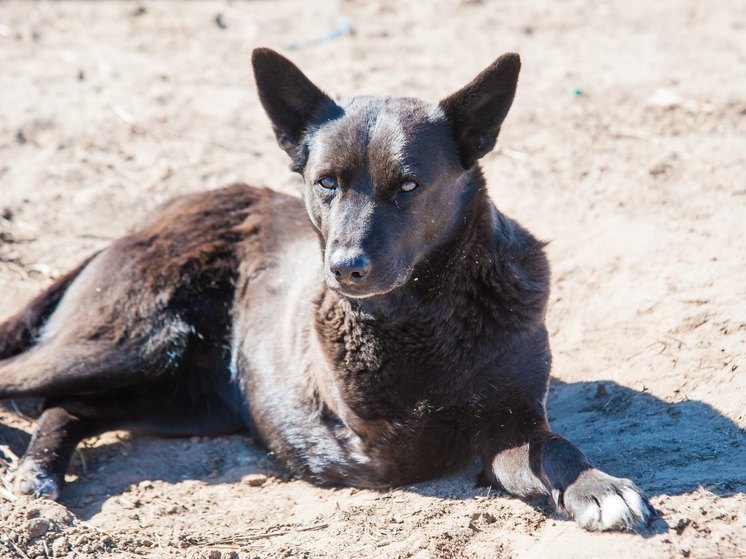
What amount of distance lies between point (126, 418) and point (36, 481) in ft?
2.09

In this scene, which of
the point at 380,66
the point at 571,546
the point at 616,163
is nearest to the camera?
the point at 571,546

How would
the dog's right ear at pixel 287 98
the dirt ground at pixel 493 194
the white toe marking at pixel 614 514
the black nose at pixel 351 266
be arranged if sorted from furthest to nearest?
the dog's right ear at pixel 287 98 < the dirt ground at pixel 493 194 < the black nose at pixel 351 266 < the white toe marking at pixel 614 514

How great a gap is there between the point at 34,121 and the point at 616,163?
14.3ft

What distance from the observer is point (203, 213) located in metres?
5.09

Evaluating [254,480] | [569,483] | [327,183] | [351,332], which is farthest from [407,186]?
[254,480]

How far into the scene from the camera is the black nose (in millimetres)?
3414

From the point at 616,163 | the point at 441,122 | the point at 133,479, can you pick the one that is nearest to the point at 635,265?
the point at 616,163

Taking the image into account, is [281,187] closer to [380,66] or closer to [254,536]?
[380,66]

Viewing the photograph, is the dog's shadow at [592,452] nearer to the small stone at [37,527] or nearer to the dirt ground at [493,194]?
the dirt ground at [493,194]

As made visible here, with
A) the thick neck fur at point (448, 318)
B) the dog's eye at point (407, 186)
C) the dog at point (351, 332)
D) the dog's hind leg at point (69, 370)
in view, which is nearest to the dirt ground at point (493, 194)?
the dog at point (351, 332)

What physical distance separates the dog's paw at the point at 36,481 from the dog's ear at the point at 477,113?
234 cm

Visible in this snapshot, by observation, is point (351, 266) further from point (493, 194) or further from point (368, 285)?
point (493, 194)

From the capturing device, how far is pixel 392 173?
11.9ft

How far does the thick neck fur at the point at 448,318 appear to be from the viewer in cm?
373
